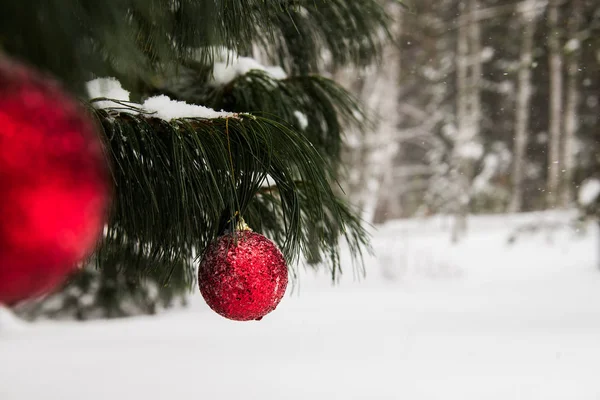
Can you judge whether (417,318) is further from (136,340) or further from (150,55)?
(150,55)

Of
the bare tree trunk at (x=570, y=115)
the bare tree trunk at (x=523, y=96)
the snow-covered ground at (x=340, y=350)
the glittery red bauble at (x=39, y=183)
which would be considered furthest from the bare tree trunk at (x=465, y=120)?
the glittery red bauble at (x=39, y=183)

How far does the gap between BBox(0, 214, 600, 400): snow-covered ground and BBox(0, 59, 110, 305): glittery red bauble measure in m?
2.25

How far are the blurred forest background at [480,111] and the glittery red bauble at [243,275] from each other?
544cm

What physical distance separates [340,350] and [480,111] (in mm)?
11199

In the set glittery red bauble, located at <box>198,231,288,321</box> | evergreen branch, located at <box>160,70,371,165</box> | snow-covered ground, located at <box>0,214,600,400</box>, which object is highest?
evergreen branch, located at <box>160,70,371,165</box>

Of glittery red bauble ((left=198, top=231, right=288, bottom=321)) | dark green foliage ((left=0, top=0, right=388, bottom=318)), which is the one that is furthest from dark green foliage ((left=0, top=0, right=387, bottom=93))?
glittery red bauble ((left=198, top=231, right=288, bottom=321))

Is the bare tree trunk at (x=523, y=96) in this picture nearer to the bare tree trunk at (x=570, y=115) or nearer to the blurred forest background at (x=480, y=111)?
the blurred forest background at (x=480, y=111)

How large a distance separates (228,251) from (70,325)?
13.2ft

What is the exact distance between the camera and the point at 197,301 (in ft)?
18.4

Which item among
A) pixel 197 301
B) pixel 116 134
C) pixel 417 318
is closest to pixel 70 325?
pixel 197 301

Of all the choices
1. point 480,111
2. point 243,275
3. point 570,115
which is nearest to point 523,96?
point 570,115

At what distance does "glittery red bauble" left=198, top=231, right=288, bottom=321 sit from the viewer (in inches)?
31.3

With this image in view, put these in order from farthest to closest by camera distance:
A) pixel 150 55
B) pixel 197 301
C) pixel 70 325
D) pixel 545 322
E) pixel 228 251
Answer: pixel 197 301 → pixel 545 322 → pixel 70 325 → pixel 150 55 → pixel 228 251

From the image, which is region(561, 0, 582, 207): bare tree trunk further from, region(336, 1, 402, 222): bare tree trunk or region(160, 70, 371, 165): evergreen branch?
region(160, 70, 371, 165): evergreen branch
